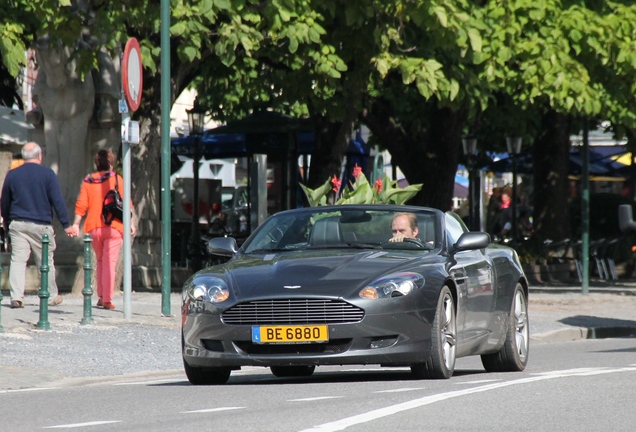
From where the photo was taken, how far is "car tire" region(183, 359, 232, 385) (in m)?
11.1

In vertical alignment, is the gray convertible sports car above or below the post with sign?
below

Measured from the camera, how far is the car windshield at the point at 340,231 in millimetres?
11570

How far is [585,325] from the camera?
20.2 meters

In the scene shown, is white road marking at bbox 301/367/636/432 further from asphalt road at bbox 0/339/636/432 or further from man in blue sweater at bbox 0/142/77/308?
man in blue sweater at bbox 0/142/77/308

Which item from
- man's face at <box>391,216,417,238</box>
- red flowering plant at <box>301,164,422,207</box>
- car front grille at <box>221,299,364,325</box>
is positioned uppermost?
red flowering plant at <box>301,164,422,207</box>

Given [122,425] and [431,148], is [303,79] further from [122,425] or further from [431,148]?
[122,425]

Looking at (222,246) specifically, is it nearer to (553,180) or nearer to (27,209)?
(27,209)

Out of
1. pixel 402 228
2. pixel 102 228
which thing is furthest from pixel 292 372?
pixel 102 228

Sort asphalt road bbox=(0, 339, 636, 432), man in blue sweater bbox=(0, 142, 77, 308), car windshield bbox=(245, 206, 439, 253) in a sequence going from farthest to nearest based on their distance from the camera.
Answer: man in blue sweater bbox=(0, 142, 77, 308)
car windshield bbox=(245, 206, 439, 253)
asphalt road bbox=(0, 339, 636, 432)

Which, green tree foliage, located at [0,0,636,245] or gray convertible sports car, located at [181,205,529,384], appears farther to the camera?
green tree foliage, located at [0,0,636,245]

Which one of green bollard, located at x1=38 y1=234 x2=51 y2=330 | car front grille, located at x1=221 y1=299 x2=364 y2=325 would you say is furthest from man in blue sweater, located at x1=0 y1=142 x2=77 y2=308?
car front grille, located at x1=221 y1=299 x2=364 y2=325

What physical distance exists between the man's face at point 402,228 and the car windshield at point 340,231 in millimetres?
25

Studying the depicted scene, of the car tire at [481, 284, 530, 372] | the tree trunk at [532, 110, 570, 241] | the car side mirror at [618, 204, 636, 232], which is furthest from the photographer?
the tree trunk at [532, 110, 570, 241]

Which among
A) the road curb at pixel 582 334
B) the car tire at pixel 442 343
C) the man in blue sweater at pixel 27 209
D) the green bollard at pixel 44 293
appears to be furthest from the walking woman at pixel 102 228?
the car tire at pixel 442 343
